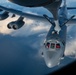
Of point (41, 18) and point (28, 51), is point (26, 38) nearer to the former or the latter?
Answer: point (28, 51)

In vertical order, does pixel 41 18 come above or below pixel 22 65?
above

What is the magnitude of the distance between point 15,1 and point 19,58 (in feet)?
218

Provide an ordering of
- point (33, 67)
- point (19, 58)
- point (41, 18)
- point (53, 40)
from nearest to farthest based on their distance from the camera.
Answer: point (53, 40) → point (41, 18) → point (33, 67) → point (19, 58)

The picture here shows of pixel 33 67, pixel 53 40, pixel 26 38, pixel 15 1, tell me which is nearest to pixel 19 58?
pixel 33 67

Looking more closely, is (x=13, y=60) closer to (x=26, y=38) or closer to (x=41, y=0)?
(x=26, y=38)

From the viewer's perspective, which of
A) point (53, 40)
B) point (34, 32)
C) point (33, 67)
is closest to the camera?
point (53, 40)

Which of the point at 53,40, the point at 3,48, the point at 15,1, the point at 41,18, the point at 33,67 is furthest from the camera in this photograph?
the point at 3,48

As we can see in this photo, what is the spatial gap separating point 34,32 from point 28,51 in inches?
1420

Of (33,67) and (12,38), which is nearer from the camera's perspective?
(33,67)

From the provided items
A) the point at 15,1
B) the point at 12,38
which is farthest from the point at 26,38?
the point at 15,1

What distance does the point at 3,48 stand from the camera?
93812 millimetres

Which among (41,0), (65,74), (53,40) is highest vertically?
(41,0)

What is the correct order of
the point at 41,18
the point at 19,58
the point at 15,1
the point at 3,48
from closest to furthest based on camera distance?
the point at 15,1, the point at 41,18, the point at 19,58, the point at 3,48

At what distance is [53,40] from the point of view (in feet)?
104
